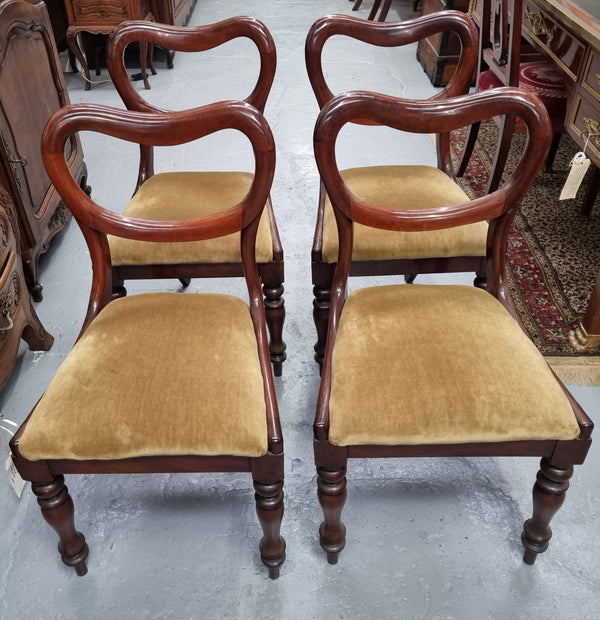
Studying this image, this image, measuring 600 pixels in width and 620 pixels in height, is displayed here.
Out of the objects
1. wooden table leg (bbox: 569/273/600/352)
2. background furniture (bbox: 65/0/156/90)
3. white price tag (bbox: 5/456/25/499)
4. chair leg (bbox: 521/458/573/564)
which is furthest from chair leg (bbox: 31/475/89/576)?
background furniture (bbox: 65/0/156/90)

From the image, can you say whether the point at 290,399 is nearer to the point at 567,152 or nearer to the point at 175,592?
the point at 175,592

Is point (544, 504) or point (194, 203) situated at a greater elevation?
point (194, 203)

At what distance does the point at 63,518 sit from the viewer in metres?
1.06

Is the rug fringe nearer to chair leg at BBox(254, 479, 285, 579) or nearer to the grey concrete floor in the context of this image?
the grey concrete floor

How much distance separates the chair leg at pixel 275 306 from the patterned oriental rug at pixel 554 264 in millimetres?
765

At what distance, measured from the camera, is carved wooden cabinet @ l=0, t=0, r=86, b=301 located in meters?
1.70

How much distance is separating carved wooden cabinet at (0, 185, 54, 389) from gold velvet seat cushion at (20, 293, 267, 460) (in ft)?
1.45

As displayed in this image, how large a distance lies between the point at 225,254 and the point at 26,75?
1.05 meters

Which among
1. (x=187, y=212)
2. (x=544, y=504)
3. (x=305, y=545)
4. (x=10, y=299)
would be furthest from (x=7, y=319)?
(x=544, y=504)

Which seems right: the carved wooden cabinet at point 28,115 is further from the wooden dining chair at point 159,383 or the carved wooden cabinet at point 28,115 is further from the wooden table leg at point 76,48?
the wooden table leg at point 76,48

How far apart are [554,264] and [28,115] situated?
1.81 meters

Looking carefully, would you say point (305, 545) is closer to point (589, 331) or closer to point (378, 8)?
point (589, 331)

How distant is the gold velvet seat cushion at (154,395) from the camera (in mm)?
935

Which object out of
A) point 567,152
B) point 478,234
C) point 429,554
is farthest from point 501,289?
point 567,152
